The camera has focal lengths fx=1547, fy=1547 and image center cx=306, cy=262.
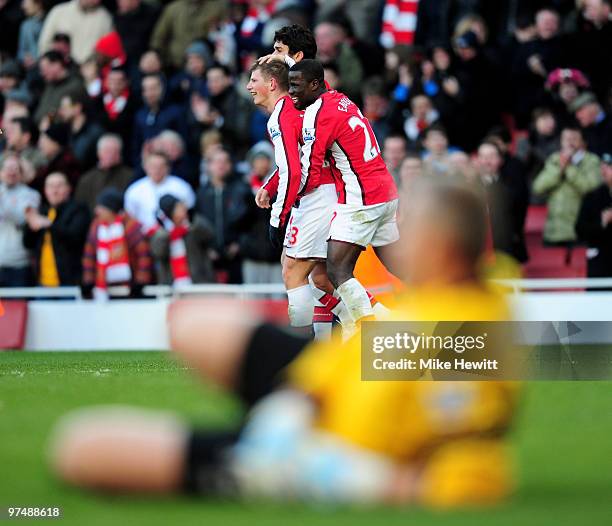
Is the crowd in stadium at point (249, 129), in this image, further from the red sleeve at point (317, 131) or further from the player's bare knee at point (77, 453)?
the player's bare knee at point (77, 453)

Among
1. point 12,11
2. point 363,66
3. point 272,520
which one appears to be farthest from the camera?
point 12,11

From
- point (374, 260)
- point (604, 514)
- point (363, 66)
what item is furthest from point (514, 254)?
point (604, 514)

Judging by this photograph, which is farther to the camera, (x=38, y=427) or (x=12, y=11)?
(x=12, y=11)

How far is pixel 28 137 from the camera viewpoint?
2033cm

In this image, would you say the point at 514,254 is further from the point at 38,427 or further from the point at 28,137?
the point at 38,427

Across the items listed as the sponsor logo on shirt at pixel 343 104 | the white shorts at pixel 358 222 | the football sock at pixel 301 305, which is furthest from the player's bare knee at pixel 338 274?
the sponsor logo on shirt at pixel 343 104

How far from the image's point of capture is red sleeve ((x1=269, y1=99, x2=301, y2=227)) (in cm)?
1184

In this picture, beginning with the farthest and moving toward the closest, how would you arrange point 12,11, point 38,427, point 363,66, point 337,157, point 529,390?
1. point 12,11
2. point 363,66
3. point 337,157
4. point 529,390
5. point 38,427

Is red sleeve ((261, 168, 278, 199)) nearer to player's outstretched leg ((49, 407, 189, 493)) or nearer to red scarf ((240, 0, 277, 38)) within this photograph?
player's outstretched leg ((49, 407, 189, 493))

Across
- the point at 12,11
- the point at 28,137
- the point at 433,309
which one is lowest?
the point at 433,309

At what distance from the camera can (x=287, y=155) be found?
38.8 feet

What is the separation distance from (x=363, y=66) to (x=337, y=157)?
768 centimetres

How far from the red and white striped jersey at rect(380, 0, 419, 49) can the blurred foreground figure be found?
15.2 m

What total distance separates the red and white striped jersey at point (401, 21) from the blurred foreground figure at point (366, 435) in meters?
15.2
